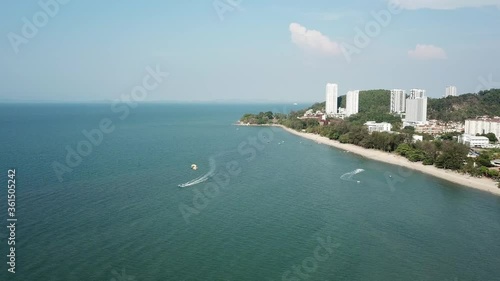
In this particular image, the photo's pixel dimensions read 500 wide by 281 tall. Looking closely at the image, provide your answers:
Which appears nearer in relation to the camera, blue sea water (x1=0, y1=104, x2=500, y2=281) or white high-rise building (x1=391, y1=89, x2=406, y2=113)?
blue sea water (x1=0, y1=104, x2=500, y2=281)

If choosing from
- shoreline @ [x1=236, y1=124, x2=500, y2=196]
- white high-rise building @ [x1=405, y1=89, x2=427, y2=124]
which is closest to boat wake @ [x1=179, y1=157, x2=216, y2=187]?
shoreline @ [x1=236, y1=124, x2=500, y2=196]

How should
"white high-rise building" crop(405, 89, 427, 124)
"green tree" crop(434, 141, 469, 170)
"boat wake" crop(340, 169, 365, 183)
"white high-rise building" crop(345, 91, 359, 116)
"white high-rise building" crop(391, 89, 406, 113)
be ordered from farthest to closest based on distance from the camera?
"white high-rise building" crop(345, 91, 359, 116)
"white high-rise building" crop(391, 89, 406, 113)
"white high-rise building" crop(405, 89, 427, 124)
"green tree" crop(434, 141, 469, 170)
"boat wake" crop(340, 169, 365, 183)

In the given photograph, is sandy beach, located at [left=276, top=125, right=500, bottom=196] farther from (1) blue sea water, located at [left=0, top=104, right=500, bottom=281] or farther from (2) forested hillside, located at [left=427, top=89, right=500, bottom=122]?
(2) forested hillside, located at [left=427, top=89, right=500, bottom=122]

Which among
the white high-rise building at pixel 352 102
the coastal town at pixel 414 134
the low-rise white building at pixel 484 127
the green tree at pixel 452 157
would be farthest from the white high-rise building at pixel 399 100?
the green tree at pixel 452 157

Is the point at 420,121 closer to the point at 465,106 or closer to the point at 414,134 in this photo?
the point at 465,106

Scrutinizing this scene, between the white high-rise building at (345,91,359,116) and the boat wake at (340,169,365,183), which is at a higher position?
the white high-rise building at (345,91,359,116)

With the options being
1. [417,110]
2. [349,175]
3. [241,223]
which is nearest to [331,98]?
[417,110]

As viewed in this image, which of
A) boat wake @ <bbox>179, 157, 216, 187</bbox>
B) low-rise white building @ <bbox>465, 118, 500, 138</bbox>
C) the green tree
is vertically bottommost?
boat wake @ <bbox>179, 157, 216, 187</bbox>

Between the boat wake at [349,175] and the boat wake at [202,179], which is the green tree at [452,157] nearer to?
the boat wake at [349,175]
